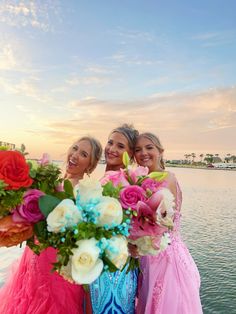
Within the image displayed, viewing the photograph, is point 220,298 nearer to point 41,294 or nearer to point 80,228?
point 41,294

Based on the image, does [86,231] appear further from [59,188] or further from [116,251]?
[59,188]

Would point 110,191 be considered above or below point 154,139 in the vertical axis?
below

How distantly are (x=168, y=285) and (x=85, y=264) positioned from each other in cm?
193

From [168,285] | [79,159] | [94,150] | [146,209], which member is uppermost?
[94,150]

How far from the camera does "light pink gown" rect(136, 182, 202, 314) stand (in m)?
3.10

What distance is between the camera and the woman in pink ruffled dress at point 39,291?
123 inches

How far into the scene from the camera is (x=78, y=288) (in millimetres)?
3168

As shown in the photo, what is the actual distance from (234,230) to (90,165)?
14221 mm

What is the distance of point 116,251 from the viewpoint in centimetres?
161

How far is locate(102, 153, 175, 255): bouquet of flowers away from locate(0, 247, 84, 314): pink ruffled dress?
1.37m

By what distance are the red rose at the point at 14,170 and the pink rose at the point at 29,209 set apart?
7 centimetres

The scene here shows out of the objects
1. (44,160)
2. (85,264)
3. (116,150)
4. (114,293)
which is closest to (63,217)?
(85,264)

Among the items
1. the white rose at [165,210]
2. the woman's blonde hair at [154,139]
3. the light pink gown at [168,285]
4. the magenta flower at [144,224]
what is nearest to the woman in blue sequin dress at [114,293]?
the light pink gown at [168,285]

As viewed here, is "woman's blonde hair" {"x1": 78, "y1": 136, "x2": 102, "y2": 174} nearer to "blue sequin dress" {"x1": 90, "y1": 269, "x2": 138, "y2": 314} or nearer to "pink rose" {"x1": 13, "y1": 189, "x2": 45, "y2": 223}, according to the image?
"blue sequin dress" {"x1": 90, "y1": 269, "x2": 138, "y2": 314}
